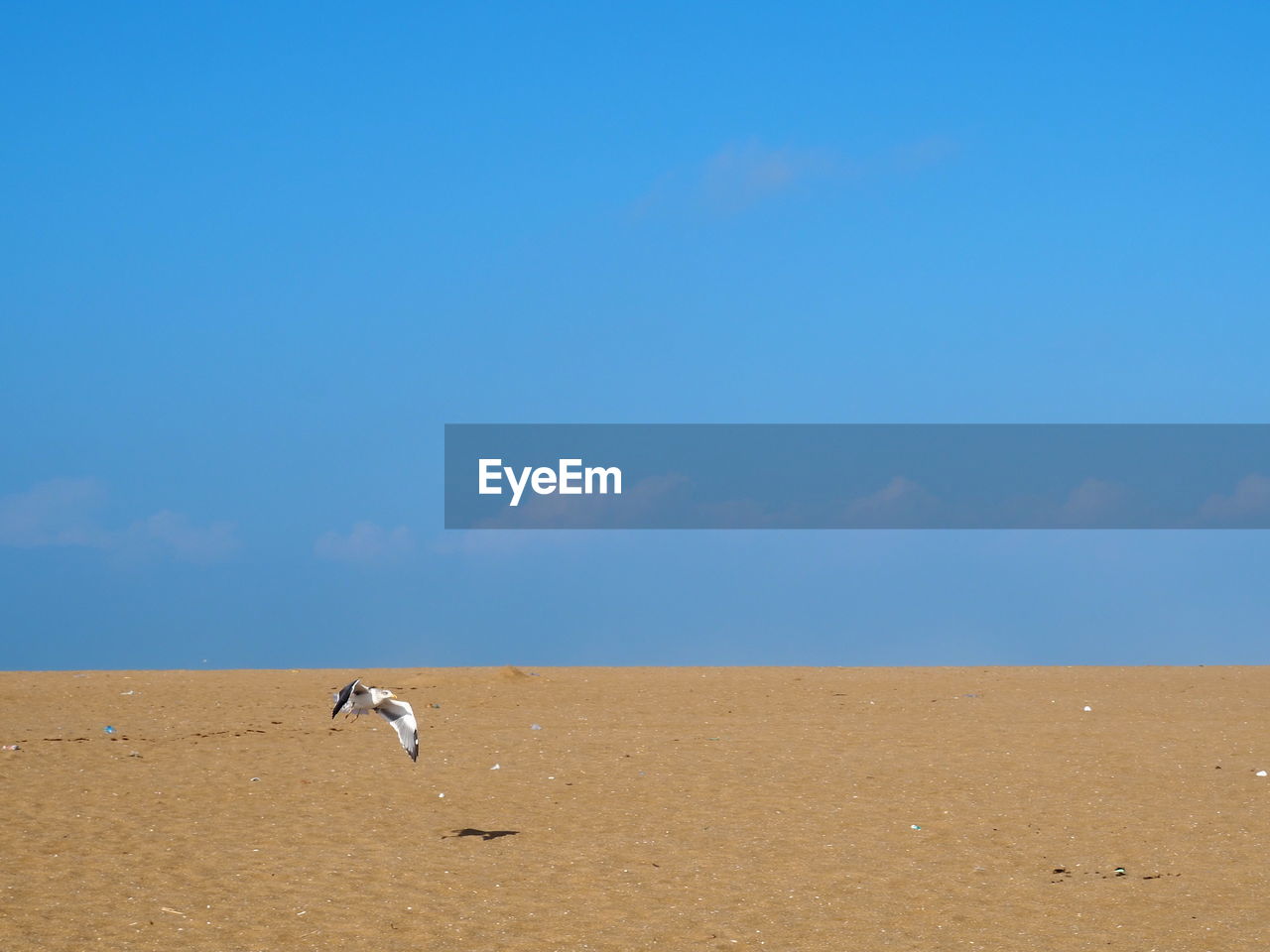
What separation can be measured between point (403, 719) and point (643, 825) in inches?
131

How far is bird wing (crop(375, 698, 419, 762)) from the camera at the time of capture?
511 inches

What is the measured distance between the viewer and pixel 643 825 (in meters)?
14.8

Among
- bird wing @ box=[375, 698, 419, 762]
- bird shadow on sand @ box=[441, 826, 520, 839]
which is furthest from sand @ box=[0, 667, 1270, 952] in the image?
bird wing @ box=[375, 698, 419, 762]

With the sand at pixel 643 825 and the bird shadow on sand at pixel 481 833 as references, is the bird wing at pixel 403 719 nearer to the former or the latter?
the sand at pixel 643 825

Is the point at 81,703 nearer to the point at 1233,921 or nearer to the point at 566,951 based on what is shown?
the point at 566,951

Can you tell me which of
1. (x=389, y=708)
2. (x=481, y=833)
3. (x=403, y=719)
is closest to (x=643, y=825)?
(x=481, y=833)

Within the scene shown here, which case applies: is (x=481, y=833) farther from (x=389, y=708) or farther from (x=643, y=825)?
(x=389, y=708)

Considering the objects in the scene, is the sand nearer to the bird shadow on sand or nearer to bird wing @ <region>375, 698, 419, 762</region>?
the bird shadow on sand

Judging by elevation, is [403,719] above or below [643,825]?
above

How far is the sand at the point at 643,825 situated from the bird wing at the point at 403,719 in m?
1.23

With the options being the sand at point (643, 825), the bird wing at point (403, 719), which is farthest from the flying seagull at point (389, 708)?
the sand at point (643, 825)

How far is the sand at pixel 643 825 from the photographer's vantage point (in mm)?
10906

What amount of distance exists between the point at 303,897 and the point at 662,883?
3.35m

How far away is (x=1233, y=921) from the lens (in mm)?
11094
